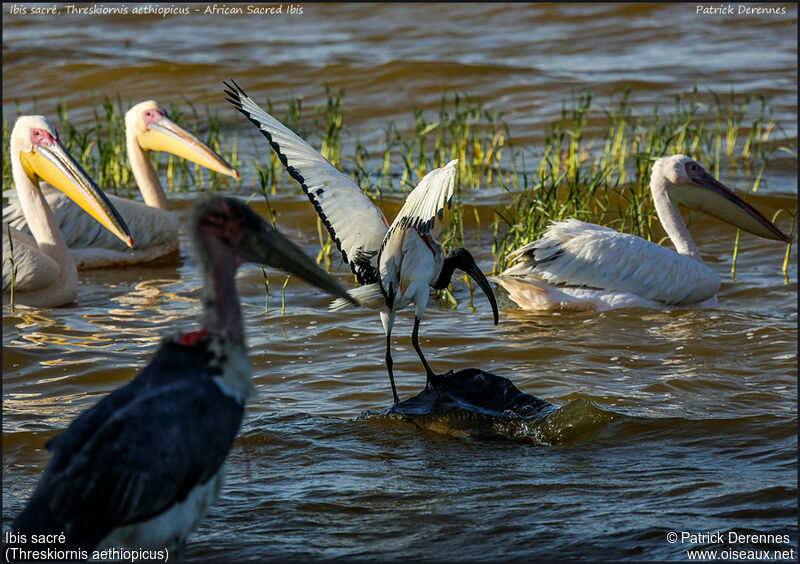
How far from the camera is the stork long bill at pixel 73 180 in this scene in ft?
24.0

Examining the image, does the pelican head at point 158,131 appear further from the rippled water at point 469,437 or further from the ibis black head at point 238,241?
the ibis black head at point 238,241

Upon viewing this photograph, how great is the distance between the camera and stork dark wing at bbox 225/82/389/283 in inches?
207

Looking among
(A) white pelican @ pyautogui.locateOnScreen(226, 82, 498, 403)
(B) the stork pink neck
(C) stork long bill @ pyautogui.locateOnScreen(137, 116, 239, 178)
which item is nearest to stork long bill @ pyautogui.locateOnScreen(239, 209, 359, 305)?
(B) the stork pink neck

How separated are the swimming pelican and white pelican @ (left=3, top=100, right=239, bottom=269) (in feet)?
17.8

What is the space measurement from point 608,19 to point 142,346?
12.4 metres

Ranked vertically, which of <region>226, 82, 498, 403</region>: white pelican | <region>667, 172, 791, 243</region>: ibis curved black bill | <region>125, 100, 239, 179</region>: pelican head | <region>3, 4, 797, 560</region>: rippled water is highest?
<region>125, 100, 239, 179</region>: pelican head

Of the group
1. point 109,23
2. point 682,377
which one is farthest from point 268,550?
point 109,23

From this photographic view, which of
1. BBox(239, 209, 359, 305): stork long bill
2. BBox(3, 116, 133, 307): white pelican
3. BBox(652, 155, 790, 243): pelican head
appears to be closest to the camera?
BBox(239, 209, 359, 305): stork long bill

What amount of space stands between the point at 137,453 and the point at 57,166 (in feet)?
15.6

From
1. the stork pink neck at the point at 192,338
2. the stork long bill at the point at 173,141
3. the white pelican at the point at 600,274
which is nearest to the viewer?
the stork pink neck at the point at 192,338

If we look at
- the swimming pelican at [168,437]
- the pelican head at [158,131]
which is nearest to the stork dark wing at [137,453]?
the swimming pelican at [168,437]

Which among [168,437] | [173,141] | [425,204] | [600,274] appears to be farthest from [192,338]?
[173,141]

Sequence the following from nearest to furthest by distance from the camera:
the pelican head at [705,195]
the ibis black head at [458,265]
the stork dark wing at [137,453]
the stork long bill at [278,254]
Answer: the stork dark wing at [137,453], the stork long bill at [278,254], the ibis black head at [458,265], the pelican head at [705,195]

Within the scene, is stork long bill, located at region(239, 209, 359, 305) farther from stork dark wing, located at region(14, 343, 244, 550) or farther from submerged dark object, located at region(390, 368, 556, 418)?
submerged dark object, located at region(390, 368, 556, 418)
